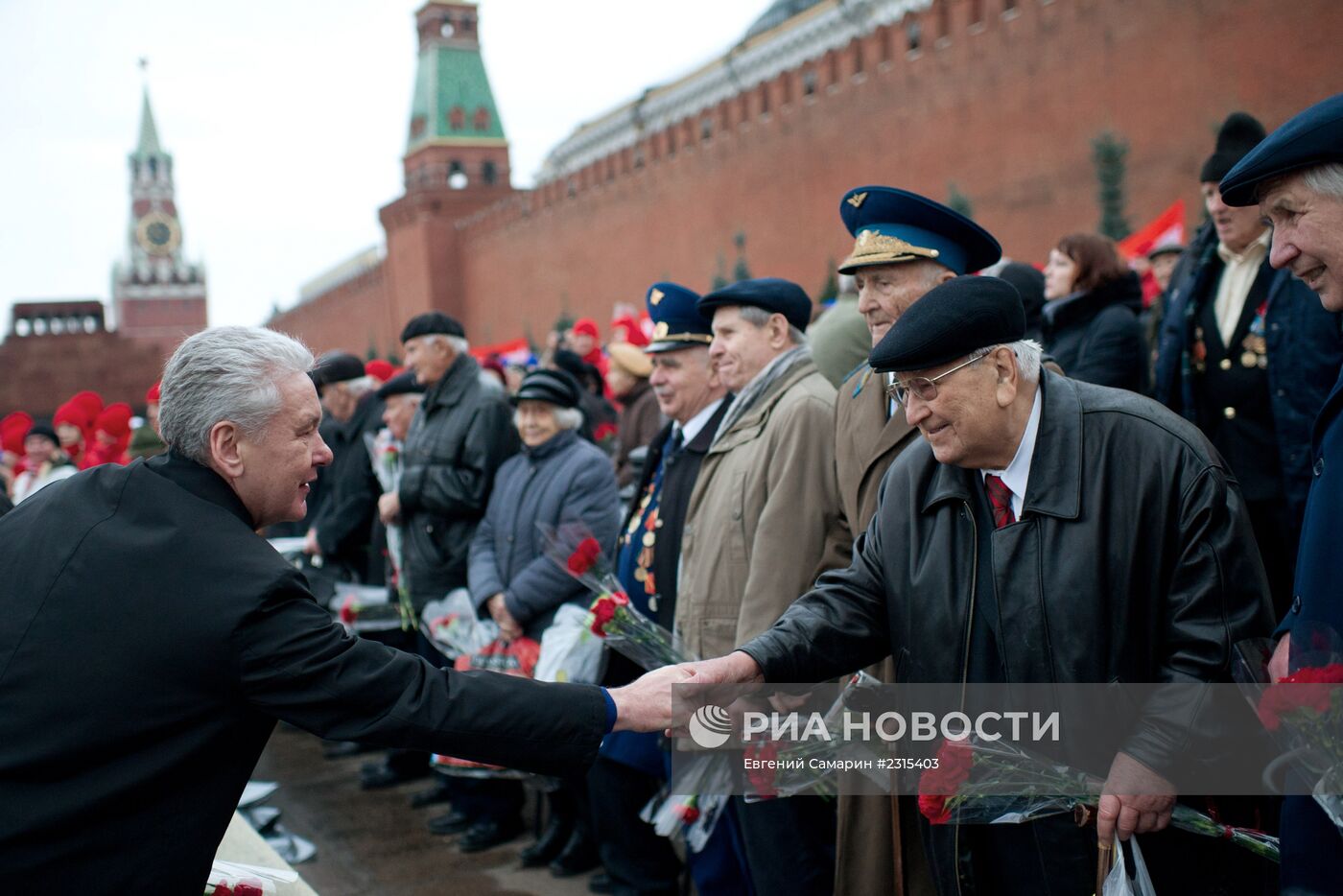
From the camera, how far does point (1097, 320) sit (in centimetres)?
450

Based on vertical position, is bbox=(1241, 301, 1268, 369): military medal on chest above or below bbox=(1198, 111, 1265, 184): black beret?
below

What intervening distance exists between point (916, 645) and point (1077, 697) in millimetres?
318

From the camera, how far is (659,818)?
343cm

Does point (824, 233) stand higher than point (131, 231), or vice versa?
point (131, 231)

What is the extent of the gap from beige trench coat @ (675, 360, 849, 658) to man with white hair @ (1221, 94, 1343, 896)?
134 cm

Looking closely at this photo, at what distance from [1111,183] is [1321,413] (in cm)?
1495

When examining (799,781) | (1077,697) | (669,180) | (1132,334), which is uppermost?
(669,180)

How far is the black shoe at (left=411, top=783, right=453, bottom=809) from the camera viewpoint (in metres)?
5.33

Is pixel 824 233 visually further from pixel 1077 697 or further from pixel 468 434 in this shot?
pixel 1077 697

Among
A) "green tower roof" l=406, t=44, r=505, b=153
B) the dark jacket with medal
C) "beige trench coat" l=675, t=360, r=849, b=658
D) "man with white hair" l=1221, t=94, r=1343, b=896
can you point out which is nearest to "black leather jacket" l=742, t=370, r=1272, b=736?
the dark jacket with medal

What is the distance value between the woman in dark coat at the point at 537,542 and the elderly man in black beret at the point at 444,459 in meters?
0.30

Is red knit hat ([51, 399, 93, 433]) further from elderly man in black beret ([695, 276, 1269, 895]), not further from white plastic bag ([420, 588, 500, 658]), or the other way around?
elderly man in black beret ([695, 276, 1269, 895])

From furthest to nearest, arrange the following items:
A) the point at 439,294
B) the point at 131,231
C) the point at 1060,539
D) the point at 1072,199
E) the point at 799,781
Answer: the point at 131,231
the point at 439,294
the point at 1072,199
the point at 799,781
the point at 1060,539

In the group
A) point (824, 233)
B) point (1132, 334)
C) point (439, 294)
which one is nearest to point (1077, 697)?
point (1132, 334)
